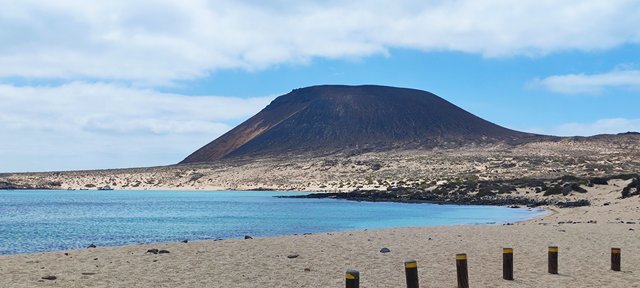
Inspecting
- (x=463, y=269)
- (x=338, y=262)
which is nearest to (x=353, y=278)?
(x=463, y=269)

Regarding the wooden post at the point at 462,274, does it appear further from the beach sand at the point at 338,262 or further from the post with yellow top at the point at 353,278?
the post with yellow top at the point at 353,278

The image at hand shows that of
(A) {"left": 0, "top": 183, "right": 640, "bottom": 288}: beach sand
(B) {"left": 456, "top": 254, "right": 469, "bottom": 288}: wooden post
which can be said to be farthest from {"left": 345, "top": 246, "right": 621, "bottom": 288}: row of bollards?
(A) {"left": 0, "top": 183, "right": 640, "bottom": 288}: beach sand

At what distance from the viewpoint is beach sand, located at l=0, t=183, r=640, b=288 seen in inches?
615

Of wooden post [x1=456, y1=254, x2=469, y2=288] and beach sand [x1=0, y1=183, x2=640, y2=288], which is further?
beach sand [x1=0, y1=183, x2=640, y2=288]

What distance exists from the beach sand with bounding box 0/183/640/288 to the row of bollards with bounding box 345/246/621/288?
0.33 meters

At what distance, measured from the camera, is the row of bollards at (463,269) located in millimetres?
10242

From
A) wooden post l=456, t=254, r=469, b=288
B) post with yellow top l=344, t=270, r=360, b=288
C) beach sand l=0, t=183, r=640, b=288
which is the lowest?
beach sand l=0, t=183, r=640, b=288

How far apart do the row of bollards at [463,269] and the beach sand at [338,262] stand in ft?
1.08

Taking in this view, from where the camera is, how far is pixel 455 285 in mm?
14953

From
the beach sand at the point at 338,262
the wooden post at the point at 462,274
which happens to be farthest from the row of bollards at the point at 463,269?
the beach sand at the point at 338,262

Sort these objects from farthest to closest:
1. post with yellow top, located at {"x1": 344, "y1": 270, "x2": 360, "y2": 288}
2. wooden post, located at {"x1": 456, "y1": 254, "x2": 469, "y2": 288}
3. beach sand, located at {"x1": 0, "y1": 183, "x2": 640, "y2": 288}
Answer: beach sand, located at {"x1": 0, "y1": 183, "x2": 640, "y2": 288} < wooden post, located at {"x1": 456, "y1": 254, "x2": 469, "y2": 288} < post with yellow top, located at {"x1": 344, "y1": 270, "x2": 360, "y2": 288}

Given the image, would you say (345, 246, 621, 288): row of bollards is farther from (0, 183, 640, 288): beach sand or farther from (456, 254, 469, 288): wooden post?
(0, 183, 640, 288): beach sand

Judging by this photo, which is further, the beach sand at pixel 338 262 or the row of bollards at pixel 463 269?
the beach sand at pixel 338 262

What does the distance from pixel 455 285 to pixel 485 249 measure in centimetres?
804
